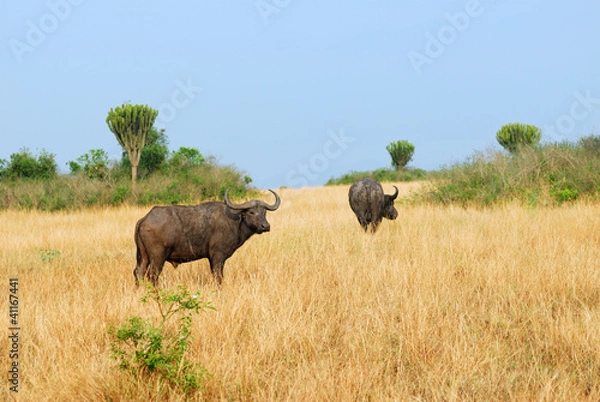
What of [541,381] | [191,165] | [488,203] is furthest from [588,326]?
[191,165]

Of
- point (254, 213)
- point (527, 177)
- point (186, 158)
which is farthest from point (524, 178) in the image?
point (186, 158)

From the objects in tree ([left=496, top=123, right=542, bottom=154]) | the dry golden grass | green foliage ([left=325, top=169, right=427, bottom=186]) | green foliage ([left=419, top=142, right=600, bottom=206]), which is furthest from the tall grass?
tree ([left=496, top=123, right=542, bottom=154])

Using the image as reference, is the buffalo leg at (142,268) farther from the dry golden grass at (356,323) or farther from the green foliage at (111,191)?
the green foliage at (111,191)

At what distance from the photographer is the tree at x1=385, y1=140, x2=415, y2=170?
55.3m

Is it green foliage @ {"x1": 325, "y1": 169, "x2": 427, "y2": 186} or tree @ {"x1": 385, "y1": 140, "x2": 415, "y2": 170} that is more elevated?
tree @ {"x1": 385, "y1": 140, "x2": 415, "y2": 170}

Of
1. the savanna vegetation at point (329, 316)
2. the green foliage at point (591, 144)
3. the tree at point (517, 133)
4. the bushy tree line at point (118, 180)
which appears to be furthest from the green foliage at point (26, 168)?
the tree at point (517, 133)

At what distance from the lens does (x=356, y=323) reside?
490cm

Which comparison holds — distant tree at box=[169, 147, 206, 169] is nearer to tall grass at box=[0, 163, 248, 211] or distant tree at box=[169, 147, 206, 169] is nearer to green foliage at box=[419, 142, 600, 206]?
tall grass at box=[0, 163, 248, 211]

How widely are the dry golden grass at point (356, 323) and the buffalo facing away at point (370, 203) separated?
1.92 meters

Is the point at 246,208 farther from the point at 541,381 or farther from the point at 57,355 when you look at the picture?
the point at 541,381

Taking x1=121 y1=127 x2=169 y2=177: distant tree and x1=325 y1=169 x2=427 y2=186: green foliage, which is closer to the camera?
x1=121 y1=127 x2=169 y2=177: distant tree

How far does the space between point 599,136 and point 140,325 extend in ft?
60.1

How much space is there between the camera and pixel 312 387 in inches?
140

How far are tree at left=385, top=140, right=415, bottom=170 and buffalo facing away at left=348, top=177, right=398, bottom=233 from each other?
44.8 m
